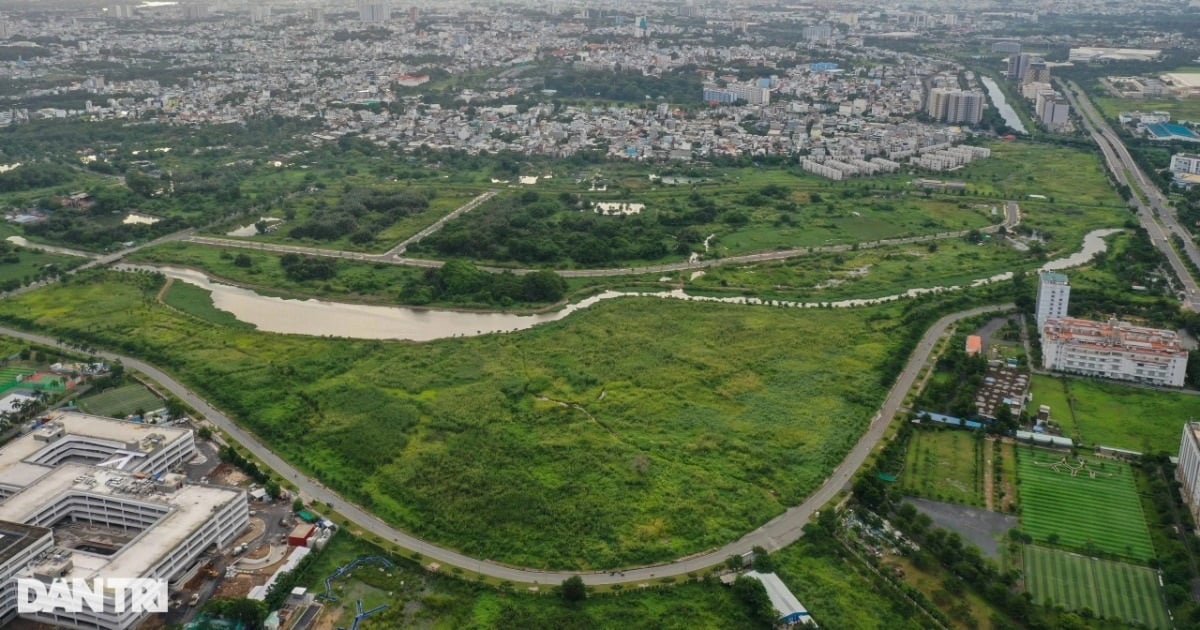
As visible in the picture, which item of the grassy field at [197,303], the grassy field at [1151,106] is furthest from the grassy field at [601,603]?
the grassy field at [1151,106]

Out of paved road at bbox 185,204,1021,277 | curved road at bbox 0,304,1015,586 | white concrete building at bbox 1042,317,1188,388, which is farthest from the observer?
paved road at bbox 185,204,1021,277

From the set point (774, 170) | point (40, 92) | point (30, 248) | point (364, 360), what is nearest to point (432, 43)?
point (40, 92)

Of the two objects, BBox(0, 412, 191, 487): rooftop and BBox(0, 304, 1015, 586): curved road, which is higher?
BBox(0, 412, 191, 487): rooftop

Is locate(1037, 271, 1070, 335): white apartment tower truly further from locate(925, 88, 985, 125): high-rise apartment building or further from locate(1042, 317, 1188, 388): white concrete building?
locate(925, 88, 985, 125): high-rise apartment building

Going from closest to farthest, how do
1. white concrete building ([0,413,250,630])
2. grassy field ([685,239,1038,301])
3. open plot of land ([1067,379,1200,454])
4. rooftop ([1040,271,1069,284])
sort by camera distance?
white concrete building ([0,413,250,630])
open plot of land ([1067,379,1200,454])
rooftop ([1040,271,1069,284])
grassy field ([685,239,1038,301])

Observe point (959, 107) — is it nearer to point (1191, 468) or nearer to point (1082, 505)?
point (1191, 468)

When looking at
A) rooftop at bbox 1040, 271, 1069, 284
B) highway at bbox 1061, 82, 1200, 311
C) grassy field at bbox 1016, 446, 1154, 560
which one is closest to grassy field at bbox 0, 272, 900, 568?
grassy field at bbox 1016, 446, 1154, 560
